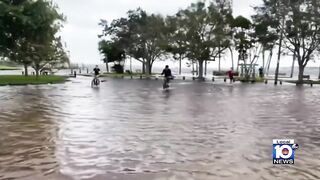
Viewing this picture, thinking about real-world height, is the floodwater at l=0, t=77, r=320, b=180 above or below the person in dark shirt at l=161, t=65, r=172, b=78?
below

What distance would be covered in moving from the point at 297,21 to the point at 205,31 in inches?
501

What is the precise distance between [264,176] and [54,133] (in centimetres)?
557

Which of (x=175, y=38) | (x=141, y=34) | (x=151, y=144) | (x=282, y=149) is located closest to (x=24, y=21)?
(x=151, y=144)

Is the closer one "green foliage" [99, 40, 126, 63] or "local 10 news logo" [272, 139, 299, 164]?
"local 10 news logo" [272, 139, 299, 164]

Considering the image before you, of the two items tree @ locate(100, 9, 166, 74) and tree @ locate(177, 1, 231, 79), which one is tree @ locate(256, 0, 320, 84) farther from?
tree @ locate(100, 9, 166, 74)

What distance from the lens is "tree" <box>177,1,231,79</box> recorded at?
55.5 m

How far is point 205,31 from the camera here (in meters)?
56.8

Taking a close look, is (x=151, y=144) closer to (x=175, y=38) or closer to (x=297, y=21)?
(x=297, y=21)

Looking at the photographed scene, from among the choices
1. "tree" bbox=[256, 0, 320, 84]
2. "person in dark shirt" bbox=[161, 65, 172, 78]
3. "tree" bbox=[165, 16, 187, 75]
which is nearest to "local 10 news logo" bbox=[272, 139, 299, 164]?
"person in dark shirt" bbox=[161, 65, 172, 78]

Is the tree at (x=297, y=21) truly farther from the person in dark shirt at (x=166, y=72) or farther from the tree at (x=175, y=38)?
the person in dark shirt at (x=166, y=72)

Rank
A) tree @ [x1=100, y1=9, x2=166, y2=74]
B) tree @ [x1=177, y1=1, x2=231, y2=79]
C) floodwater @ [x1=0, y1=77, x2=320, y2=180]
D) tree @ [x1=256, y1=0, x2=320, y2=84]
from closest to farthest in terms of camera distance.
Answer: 1. floodwater @ [x1=0, y1=77, x2=320, y2=180]
2. tree @ [x1=256, y1=0, x2=320, y2=84]
3. tree @ [x1=177, y1=1, x2=231, y2=79]
4. tree @ [x1=100, y1=9, x2=166, y2=74]

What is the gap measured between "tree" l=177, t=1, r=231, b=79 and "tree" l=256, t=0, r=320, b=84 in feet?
20.4

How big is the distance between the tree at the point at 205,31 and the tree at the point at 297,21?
244 inches

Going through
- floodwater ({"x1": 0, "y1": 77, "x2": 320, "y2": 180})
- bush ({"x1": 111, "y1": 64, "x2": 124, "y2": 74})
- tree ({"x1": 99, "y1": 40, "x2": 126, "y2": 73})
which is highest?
tree ({"x1": 99, "y1": 40, "x2": 126, "y2": 73})
